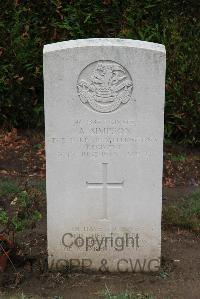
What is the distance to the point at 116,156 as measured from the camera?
15.9 ft

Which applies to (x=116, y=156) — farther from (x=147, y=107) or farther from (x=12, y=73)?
(x=12, y=73)

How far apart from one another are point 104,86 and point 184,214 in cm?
210

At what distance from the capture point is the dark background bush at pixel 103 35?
804 cm

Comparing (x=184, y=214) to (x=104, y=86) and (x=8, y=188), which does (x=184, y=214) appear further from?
(x=104, y=86)

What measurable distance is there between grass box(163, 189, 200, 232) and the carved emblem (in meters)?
1.85

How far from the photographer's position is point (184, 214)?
634 cm

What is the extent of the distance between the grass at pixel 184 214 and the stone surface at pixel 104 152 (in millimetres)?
1137

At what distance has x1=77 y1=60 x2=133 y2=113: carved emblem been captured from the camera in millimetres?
4676

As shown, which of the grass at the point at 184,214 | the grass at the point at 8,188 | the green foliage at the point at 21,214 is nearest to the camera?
the green foliage at the point at 21,214

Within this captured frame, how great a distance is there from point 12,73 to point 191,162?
2587 mm

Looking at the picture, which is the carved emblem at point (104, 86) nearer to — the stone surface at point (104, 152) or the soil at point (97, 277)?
the stone surface at point (104, 152)

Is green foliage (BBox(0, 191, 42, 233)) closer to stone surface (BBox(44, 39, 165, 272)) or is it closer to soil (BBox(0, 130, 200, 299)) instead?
soil (BBox(0, 130, 200, 299))

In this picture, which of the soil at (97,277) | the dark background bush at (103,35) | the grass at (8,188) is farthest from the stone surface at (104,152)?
the dark background bush at (103,35)

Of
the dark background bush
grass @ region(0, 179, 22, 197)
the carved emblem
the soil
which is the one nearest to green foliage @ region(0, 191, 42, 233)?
the soil
